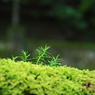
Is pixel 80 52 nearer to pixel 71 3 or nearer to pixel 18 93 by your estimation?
pixel 71 3

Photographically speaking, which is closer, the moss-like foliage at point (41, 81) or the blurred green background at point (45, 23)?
the moss-like foliage at point (41, 81)

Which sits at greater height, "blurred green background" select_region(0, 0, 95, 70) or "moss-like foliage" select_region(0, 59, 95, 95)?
"blurred green background" select_region(0, 0, 95, 70)

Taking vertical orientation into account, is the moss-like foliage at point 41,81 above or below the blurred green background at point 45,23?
below

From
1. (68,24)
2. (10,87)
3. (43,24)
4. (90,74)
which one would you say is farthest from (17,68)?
(43,24)

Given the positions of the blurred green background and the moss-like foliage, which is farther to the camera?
the blurred green background
